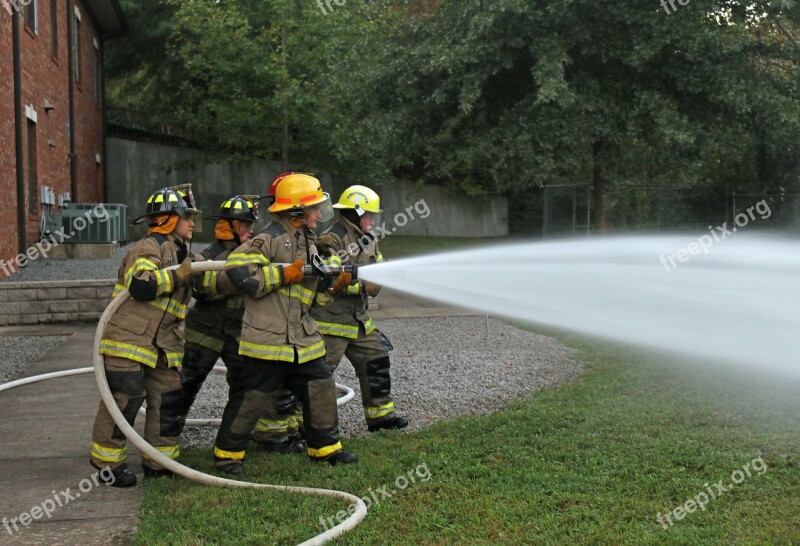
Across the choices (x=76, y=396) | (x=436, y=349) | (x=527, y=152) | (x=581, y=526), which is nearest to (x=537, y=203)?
(x=527, y=152)

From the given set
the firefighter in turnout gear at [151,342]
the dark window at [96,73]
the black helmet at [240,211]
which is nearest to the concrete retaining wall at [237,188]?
the dark window at [96,73]

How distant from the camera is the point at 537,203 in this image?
101ft

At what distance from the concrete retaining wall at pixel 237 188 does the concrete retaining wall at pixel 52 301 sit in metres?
12.7

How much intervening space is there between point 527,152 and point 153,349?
10.4 meters

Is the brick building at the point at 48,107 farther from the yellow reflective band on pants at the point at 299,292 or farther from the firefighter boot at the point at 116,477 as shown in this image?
the yellow reflective band on pants at the point at 299,292

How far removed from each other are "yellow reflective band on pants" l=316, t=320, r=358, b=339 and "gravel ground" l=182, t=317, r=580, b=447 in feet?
2.26

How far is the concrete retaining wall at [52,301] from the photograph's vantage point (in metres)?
10.9

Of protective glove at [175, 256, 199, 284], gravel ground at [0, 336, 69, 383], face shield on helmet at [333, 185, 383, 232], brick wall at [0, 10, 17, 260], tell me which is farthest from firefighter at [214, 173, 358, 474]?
brick wall at [0, 10, 17, 260]

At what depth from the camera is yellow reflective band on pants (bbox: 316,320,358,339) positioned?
18.8 ft

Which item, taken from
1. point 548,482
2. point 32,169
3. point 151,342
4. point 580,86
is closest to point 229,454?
point 151,342

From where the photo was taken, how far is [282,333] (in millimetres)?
5000

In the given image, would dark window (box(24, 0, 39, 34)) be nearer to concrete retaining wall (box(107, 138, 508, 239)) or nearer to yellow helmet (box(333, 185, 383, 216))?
concrete retaining wall (box(107, 138, 508, 239))

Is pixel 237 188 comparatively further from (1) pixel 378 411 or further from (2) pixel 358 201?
(1) pixel 378 411

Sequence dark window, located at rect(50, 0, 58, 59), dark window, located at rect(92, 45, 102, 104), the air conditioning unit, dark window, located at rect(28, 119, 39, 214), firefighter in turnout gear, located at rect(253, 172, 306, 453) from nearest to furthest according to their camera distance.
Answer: firefighter in turnout gear, located at rect(253, 172, 306, 453)
dark window, located at rect(28, 119, 39, 214)
the air conditioning unit
dark window, located at rect(50, 0, 58, 59)
dark window, located at rect(92, 45, 102, 104)
